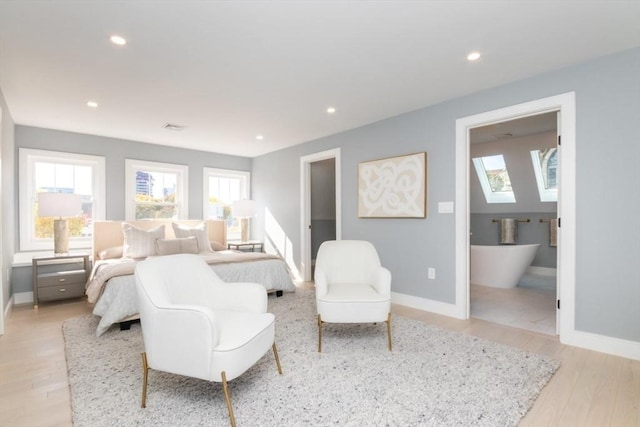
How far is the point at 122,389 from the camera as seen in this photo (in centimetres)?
204

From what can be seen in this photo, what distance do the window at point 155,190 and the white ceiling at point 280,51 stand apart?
4.90 ft

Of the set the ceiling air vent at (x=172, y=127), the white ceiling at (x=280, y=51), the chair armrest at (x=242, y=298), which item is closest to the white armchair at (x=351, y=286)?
the chair armrest at (x=242, y=298)

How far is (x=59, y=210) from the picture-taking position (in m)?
4.06

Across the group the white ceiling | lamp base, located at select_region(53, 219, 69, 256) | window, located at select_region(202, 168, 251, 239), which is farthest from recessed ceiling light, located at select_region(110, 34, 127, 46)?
window, located at select_region(202, 168, 251, 239)

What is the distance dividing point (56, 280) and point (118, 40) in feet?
10.8

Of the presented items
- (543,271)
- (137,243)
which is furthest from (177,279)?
(543,271)

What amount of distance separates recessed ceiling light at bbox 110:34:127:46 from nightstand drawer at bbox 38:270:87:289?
3204mm

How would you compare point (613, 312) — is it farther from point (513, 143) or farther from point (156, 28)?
point (156, 28)

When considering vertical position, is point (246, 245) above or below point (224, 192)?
below

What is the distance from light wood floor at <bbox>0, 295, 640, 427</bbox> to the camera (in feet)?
5.80

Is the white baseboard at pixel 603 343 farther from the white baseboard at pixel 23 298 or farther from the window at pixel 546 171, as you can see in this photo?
the white baseboard at pixel 23 298

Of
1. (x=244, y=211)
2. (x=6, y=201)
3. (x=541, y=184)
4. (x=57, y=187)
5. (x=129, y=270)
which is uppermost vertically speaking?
(x=541, y=184)

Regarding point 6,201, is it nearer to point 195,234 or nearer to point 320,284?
point 195,234

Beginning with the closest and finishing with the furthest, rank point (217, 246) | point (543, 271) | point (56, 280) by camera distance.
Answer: point (56, 280)
point (217, 246)
point (543, 271)
